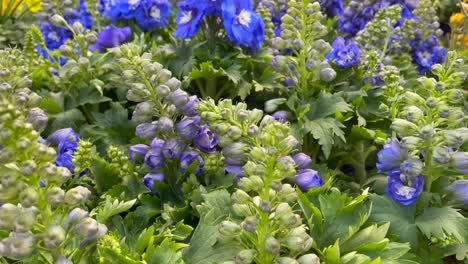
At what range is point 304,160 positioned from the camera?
2.28 metres

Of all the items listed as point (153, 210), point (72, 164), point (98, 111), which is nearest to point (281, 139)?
point (153, 210)

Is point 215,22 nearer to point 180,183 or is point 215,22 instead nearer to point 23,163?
point 180,183

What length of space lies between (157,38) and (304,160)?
1.64 meters

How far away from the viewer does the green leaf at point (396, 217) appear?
7.08 feet

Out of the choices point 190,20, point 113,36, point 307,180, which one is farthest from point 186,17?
point 307,180

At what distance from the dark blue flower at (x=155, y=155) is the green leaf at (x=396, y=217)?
31.6 inches

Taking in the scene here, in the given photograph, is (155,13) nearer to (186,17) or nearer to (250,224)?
(186,17)

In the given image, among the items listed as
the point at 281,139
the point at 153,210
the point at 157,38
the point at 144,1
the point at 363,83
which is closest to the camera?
the point at 281,139

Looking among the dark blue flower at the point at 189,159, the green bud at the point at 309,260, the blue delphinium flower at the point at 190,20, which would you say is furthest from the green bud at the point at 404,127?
the blue delphinium flower at the point at 190,20

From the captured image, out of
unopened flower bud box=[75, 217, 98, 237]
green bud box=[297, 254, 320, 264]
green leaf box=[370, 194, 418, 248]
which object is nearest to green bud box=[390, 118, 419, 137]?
green leaf box=[370, 194, 418, 248]

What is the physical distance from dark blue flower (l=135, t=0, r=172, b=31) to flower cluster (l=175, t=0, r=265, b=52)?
32cm

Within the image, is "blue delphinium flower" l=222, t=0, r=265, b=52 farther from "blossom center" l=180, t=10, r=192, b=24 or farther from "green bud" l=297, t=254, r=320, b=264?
"green bud" l=297, t=254, r=320, b=264

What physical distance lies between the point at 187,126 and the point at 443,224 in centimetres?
97

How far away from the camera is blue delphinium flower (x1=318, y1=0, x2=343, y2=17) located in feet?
12.3
